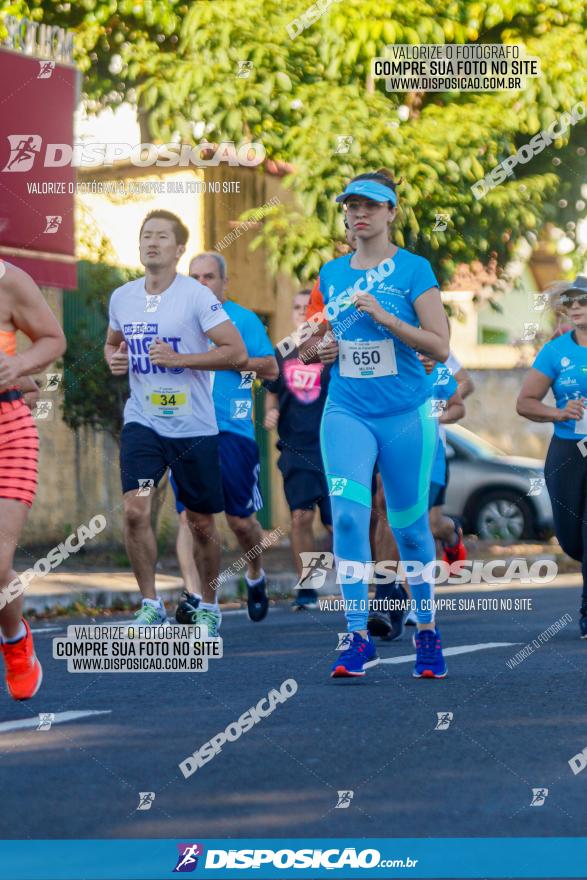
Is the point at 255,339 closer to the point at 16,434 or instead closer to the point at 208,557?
the point at 208,557

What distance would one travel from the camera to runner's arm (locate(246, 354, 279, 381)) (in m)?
10.4

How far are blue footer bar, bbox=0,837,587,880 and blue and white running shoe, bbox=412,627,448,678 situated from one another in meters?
3.20

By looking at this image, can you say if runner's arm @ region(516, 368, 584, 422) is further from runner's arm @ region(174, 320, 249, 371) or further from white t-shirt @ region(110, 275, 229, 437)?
white t-shirt @ region(110, 275, 229, 437)

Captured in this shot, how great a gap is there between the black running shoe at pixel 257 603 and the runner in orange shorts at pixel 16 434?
425 centimetres

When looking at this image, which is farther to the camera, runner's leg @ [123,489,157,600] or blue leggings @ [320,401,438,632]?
runner's leg @ [123,489,157,600]

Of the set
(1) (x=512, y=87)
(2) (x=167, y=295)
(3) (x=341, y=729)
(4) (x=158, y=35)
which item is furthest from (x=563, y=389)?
(4) (x=158, y=35)

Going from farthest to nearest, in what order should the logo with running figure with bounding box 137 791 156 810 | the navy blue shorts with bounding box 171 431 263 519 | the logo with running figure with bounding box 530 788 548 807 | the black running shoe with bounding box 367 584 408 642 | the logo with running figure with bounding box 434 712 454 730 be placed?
1. the navy blue shorts with bounding box 171 431 263 519
2. the black running shoe with bounding box 367 584 408 642
3. the logo with running figure with bounding box 434 712 454 730
4. the logo with running figure with bounding box 530 788 548 807
5. the logo with running figure with bounding box 137 791 156 810

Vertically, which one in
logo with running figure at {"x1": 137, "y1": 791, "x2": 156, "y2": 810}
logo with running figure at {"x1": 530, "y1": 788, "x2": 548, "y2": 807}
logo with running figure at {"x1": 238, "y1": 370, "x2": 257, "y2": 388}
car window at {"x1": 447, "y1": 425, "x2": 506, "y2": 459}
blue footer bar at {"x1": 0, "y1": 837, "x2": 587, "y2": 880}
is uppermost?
logo with running figure at {"x1": 238, "y1": 370, "x2": 257, "y2": 388}

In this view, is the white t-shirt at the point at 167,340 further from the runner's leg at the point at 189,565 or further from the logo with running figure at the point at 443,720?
the logo with running figure at the point at 443,720

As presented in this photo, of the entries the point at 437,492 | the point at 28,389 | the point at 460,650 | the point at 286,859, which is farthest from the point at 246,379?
the point at 286,859

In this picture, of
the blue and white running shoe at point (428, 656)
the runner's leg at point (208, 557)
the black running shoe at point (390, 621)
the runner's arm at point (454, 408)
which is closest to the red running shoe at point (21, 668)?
the blue and white running shoe at point (428, 656)

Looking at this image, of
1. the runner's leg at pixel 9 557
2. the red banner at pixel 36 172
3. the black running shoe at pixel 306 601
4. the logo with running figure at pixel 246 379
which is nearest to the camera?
the runner's leg at pixel 9 557

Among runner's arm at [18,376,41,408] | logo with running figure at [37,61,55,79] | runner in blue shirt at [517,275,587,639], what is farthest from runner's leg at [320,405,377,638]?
logo with running figure at [37,61,55,79]

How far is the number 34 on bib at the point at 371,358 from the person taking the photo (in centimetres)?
734
